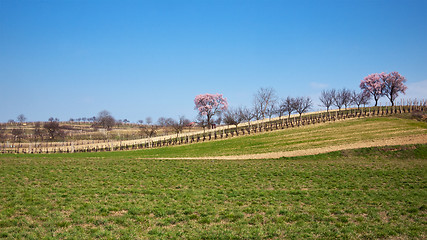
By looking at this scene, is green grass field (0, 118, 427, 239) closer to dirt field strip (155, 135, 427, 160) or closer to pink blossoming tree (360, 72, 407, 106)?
dirt field strip (155, 135, 427, 160)

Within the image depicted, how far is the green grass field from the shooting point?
10.6 meters

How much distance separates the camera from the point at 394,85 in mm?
109000

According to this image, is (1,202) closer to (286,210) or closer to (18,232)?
Answer: (18,232)

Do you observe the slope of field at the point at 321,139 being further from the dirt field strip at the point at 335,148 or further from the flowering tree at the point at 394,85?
the flowering tree at the point at 394,85

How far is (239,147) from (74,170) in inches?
1232

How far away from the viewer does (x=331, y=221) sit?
39.4 feet

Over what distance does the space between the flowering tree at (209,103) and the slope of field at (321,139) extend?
169ft

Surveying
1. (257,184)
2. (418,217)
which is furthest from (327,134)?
(418,217)

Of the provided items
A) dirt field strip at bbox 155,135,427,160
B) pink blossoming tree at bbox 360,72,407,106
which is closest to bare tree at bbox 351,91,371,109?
pink blossoming tree at bbox 360,72,407,106

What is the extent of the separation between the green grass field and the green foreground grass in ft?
0.13

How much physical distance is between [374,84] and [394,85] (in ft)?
25.7

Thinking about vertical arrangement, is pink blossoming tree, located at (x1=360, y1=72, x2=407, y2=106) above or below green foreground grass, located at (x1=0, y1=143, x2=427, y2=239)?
above

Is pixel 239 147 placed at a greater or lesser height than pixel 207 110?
lesser

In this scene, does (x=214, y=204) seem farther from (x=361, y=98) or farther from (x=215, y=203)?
(x=361, y=98)
